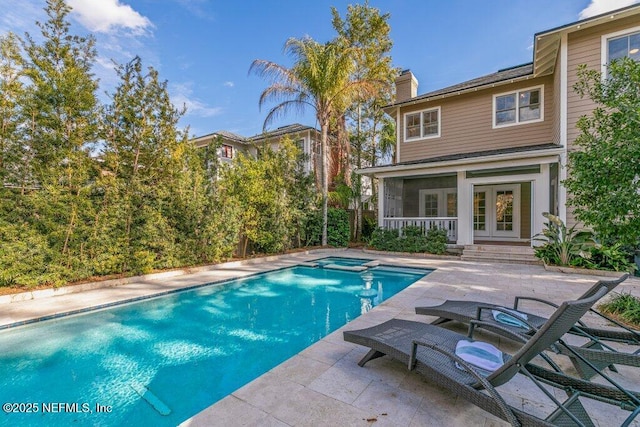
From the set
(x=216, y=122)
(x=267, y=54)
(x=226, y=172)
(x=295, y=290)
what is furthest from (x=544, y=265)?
(x=216, y=122)

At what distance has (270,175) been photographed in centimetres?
1153

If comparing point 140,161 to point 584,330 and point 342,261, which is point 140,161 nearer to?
point 342,261

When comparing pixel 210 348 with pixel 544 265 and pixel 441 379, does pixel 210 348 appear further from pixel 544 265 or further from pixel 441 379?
pixel 544 265

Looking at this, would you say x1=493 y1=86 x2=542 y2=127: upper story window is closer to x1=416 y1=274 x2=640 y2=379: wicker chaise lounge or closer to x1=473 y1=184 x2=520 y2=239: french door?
x1=473 y1=184 x2=520 y2=239: french door

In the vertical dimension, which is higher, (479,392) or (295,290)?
(479,392)

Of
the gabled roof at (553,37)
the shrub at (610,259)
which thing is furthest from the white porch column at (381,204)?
the gabled roof at (553,37)

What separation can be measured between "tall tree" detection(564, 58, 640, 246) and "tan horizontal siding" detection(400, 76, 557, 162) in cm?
760

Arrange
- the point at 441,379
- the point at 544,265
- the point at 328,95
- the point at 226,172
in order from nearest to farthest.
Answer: the point at 441,379 < the point at 544,265 < the point at 226,172 < the point at 328,95

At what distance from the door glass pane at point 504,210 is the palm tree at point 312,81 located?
7.55 metres

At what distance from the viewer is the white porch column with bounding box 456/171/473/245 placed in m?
11.3

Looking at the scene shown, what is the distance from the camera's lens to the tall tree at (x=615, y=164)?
4.40m

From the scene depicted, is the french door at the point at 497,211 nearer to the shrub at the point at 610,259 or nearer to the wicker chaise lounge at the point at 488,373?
the shrub at the point at 610,259

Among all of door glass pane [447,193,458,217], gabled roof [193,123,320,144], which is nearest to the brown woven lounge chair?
door glass pane [447,193,458,217]

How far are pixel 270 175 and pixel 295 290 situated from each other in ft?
17.7
